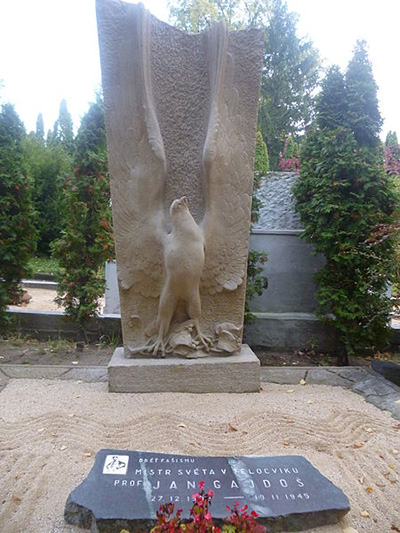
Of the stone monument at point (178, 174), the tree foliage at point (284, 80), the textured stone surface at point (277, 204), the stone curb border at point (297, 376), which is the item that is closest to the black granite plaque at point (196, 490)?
the stone monument at point (178, 174)

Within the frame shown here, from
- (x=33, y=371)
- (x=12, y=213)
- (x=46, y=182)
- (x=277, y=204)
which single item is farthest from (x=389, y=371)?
(x=46, y=182)

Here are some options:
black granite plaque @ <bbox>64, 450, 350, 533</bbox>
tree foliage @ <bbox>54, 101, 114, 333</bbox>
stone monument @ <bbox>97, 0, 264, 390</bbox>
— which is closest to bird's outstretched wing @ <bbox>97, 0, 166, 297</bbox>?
stone monument @ <bbox>97, 0, 264, 390</bbox>

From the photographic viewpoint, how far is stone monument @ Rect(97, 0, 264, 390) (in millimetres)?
2773

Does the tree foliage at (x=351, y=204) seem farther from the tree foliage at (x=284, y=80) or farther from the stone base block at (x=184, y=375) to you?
the tree foliage at (x=284, y=80)

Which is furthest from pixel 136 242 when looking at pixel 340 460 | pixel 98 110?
pixel 98 110

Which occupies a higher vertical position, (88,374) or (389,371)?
(389,371)

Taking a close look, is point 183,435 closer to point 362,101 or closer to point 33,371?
point 33,371

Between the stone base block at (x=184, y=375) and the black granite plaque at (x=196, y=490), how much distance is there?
102 cm

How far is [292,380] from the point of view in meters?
3.21

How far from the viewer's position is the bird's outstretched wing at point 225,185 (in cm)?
283

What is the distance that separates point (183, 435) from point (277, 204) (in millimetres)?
3392

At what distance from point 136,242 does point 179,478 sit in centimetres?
170

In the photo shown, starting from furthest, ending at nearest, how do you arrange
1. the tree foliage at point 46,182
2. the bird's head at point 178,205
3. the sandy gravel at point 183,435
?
the tree foliage at point 46,182 < the bird's head at point 178,205 < the sandy gravel at point 183,435

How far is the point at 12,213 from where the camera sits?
15.4 feet
